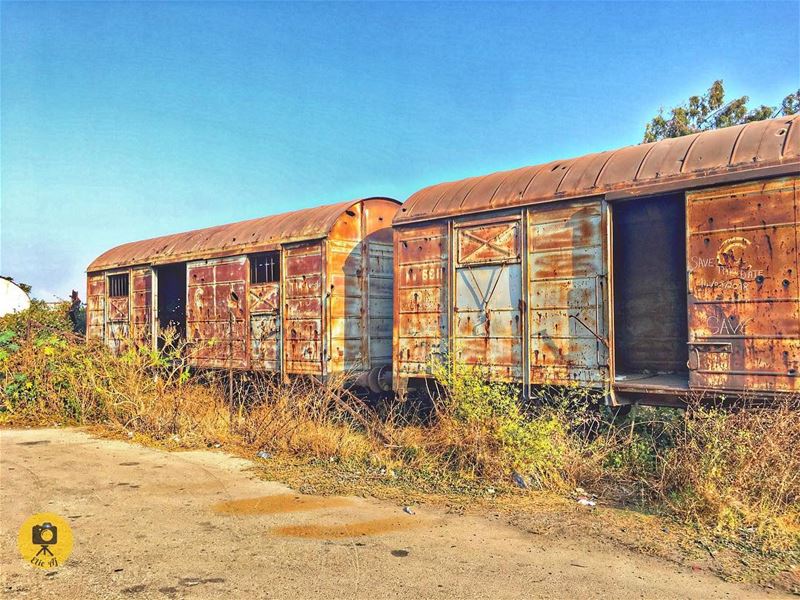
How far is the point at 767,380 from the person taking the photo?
5.99 m

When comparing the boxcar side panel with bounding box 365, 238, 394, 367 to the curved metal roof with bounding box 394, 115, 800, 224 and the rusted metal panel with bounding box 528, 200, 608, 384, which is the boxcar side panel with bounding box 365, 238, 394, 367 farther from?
the rusted metal panel with bounding box 528, 200, 608, 384

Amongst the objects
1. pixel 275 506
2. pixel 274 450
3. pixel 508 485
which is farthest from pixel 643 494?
pixel 274 450

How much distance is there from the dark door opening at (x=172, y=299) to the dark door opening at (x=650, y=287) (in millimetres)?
10409

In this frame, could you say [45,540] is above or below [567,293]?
below

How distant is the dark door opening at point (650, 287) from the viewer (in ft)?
29.3

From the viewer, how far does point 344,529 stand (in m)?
5.25

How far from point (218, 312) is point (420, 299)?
5.22 metres

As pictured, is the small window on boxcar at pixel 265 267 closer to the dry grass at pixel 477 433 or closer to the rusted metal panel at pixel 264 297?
the rusted metal panel at pixel 264 297

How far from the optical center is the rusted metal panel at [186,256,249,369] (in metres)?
11.8

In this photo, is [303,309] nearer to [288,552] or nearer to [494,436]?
[494,436]

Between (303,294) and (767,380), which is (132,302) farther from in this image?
(767,380)

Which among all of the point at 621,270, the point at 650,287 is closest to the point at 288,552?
the point at 650,287

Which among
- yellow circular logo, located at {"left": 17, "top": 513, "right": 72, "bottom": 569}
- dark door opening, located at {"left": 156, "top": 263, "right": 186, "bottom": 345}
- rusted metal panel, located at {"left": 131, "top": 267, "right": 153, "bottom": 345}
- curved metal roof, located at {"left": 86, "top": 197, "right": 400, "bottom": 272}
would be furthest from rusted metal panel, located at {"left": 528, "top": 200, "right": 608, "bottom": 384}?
dark door opening, located at {"left": 156, "top": 263, "right": 186, "bottom": 345}

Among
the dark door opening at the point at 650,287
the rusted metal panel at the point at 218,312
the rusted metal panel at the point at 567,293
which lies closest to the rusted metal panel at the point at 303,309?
the rusted metal panel at the point at 218,312
